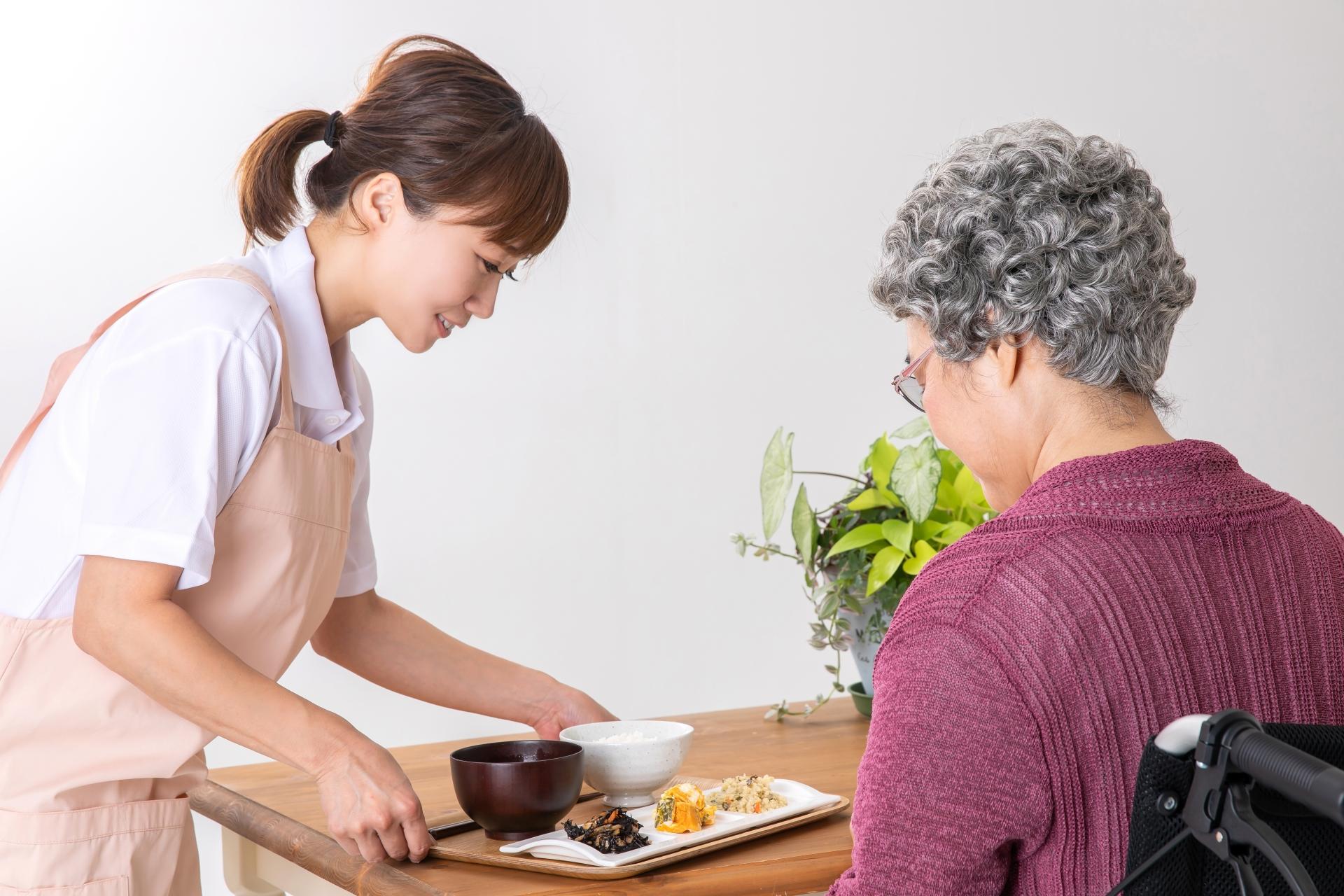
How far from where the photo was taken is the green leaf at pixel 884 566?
1.74 metres

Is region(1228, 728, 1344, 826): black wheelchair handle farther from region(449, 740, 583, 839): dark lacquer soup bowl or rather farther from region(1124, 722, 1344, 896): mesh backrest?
region(449, 740, 583, 839): dark lacquer soup bowl

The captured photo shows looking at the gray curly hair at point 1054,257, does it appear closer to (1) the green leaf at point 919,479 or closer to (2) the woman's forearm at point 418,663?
(1) the green leaf at point 919,479

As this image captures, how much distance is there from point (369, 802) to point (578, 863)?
200 millimetres

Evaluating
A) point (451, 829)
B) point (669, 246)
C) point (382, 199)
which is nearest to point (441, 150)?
point (382, 199)

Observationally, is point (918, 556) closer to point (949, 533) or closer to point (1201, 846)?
point (949, 533)

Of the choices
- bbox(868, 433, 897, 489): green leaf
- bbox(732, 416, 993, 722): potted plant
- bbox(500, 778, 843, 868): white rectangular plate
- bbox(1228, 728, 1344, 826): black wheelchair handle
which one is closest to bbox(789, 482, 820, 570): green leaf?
bbox(732, 416, 993, 722): potted plant

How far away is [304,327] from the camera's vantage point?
1.41 metres

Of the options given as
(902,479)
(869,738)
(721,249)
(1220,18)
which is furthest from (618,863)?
(1220,18)

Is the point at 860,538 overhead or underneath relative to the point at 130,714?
overhead

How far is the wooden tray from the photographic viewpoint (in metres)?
1.10

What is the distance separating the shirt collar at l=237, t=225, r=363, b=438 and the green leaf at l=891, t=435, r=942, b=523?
2.59 ft

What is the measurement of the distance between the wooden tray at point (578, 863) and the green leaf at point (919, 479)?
0.57 metres

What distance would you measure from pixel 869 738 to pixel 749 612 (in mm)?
2126

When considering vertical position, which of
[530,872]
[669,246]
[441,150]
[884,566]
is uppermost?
[669,246]
